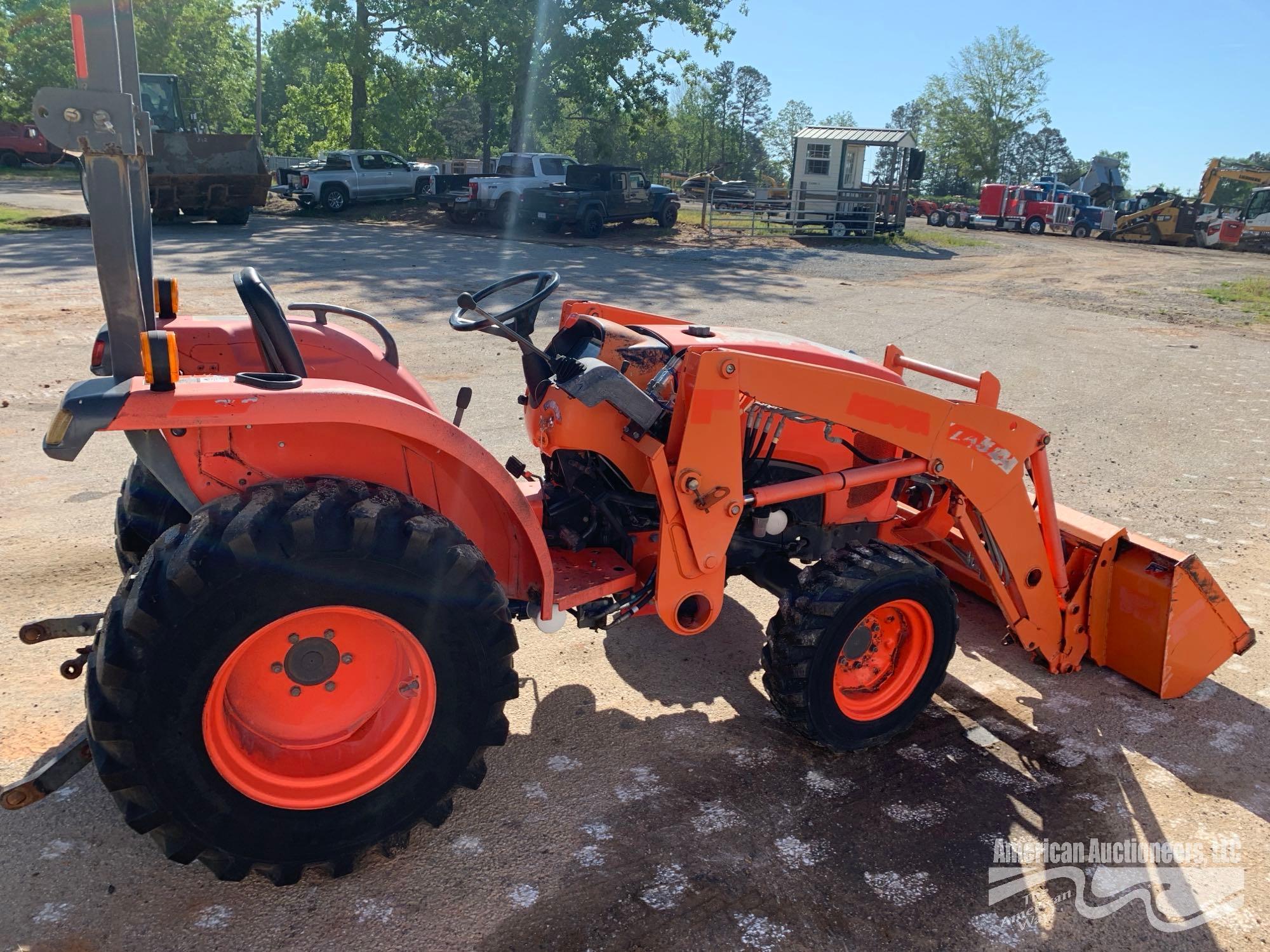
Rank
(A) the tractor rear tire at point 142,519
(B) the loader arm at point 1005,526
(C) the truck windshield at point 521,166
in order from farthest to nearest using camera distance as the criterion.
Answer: (C) the truck windshield at point 521,166 → (A) the tractor rear tire at point 142,519 → (B) the loader arm at point 1005,526

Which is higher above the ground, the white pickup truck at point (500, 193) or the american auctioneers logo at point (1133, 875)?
the white pickup truck at point (500, 193)

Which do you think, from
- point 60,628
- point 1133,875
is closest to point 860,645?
A: point 1133,875

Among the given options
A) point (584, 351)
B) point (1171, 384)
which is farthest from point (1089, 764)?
point (1171, 384)

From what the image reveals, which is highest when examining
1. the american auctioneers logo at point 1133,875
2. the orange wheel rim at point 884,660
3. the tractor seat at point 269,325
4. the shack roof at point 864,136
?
the shack roof at point 864,136

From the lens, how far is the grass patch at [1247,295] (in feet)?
52.1

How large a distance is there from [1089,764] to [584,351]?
2329 mm

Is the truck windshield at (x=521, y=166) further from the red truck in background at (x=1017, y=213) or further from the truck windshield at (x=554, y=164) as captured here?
the red truck in background at (x=1017, y=213)

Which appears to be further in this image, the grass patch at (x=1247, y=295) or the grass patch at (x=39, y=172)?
the grass patch at (x=39, y=172)

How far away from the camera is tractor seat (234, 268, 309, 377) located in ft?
8.86

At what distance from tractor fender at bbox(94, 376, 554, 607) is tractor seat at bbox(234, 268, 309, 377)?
0.96 feet

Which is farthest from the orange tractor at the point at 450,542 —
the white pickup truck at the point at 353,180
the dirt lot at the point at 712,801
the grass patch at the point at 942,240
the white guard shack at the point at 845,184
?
the grass patch at the point at 942,240

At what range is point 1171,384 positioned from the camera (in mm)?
9766

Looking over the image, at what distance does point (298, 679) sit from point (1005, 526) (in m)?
2.48

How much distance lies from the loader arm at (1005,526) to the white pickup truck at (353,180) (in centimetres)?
2264
